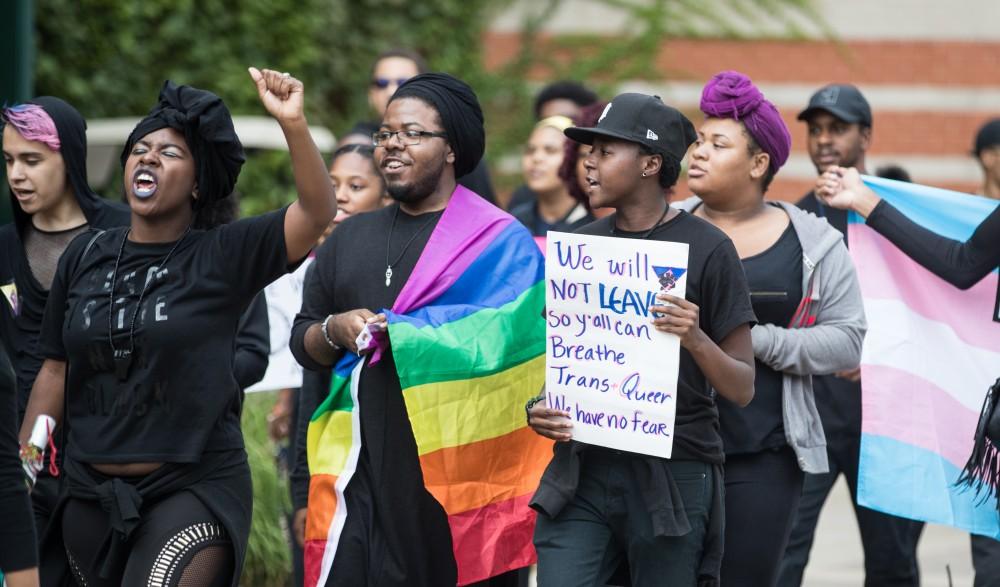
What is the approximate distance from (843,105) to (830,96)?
9cm

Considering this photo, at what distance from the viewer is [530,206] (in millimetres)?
8688

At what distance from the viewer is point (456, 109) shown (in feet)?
18.3

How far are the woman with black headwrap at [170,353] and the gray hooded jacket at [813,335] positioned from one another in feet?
5.88

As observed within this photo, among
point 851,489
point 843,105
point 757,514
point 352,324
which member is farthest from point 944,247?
point 352,324

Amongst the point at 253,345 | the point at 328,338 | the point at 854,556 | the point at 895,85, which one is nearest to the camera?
the point at 328,338

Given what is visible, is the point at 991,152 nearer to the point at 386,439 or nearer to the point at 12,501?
the point at 386,439

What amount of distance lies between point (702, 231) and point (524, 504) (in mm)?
1221

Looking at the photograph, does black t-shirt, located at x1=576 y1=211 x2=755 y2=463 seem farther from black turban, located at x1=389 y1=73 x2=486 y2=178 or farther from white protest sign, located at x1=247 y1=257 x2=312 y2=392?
white protest sign, located at x1=247 y1=257 x2=312 y2=392

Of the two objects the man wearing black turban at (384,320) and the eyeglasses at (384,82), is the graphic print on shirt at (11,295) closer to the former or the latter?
the man wearing black turban at (384,320)

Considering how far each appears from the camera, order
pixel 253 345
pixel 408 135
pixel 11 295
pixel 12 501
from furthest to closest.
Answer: pixel 253 345
pixel 11 295
pixel 408 135
pixel 12 501

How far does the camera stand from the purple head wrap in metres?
5.85

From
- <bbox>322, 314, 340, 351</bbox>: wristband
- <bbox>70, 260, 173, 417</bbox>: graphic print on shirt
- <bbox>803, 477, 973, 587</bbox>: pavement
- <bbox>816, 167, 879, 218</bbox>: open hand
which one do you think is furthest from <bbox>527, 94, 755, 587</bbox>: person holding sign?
<bbox>803, 477, 973, 587</bbox>: pavement

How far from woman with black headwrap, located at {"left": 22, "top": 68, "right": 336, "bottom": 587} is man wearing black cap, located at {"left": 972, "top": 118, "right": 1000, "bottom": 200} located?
438 centimetres

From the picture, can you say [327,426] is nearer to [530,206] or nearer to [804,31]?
[530,206]
